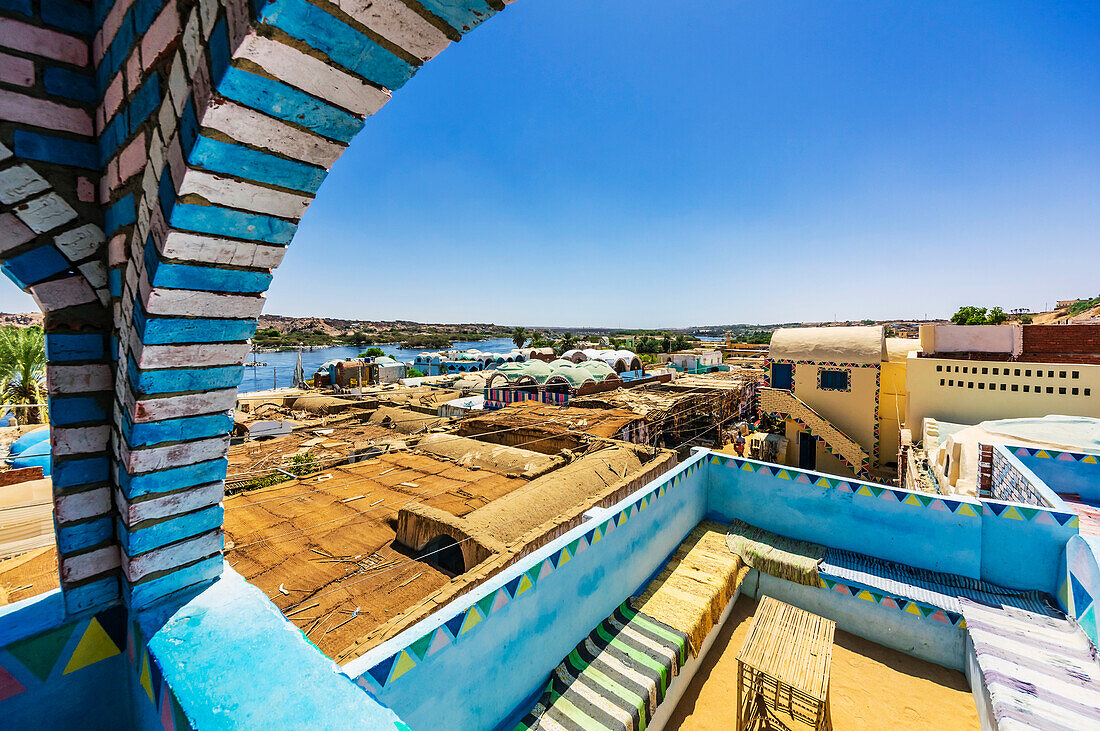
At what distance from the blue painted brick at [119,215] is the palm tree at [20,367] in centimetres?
2018

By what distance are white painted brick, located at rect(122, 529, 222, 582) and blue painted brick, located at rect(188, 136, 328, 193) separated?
5.27 feet

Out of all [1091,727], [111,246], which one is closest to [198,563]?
[111,246]

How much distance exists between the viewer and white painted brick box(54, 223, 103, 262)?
1665 mm

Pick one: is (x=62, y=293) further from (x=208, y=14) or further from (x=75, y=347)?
(x=208, y=14)

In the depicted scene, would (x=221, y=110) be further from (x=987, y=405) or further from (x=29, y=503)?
(x=987, y=405)

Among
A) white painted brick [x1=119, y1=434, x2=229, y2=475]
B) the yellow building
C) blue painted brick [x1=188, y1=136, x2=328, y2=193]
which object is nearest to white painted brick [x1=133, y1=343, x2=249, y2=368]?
white painted brick [x1=119, y1=434, x2=229, y2=475]

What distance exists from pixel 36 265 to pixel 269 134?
4.01 ft

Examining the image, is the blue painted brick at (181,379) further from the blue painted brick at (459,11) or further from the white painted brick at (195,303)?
the blue painted brick at (459,11)

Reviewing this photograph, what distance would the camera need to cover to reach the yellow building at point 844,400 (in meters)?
14.6

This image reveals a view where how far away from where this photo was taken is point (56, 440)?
181cm

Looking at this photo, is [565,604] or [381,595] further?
[381,595]

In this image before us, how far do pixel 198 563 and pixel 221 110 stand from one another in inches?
75.3

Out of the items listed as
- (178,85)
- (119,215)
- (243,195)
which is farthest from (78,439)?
(178,85)

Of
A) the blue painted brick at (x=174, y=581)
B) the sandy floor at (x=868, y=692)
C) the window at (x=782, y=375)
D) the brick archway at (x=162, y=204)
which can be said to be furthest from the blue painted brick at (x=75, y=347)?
the window at (x=782, y=375)
